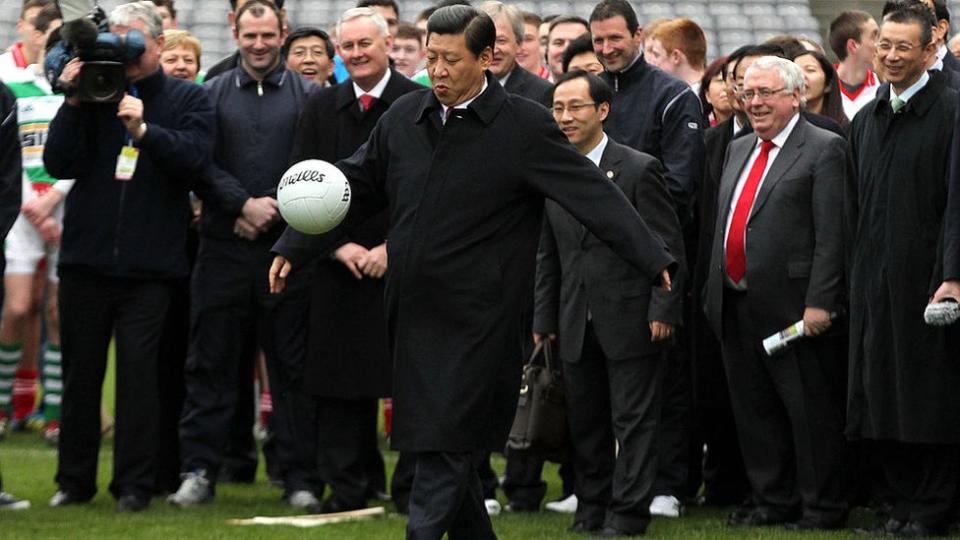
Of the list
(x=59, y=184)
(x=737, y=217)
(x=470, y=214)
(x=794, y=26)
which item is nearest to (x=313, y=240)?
(x=470, y=214)

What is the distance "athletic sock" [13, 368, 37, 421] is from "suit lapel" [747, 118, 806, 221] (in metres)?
5.80

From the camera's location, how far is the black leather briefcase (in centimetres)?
909

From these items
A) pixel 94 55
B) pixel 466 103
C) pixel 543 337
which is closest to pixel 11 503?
pixel 94 55

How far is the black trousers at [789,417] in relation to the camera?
8.87 meters

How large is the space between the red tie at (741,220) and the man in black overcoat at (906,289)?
60 centimetres

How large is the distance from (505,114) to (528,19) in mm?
5359

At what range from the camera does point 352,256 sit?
9219mm

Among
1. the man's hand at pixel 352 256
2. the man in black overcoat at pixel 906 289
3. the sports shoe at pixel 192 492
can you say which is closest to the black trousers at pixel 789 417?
→ the man in black overcoat at pixel 906 289

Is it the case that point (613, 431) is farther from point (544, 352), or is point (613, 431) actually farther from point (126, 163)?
point (126, 163)

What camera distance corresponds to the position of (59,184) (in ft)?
36.7

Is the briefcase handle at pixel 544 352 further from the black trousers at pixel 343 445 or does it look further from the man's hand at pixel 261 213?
the man's hand at pixel 261 213

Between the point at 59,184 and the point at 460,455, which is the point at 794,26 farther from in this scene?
the point at 460,455

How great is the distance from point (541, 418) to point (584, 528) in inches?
23.3

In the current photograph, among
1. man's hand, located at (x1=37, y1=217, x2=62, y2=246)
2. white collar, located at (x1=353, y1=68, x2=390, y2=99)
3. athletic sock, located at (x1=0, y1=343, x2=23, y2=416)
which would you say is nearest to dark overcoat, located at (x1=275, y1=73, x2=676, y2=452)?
white collar, located at (x1=353, y1=68, x2=390, y2=99)
